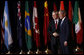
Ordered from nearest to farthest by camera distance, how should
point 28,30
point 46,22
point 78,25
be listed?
point 78,25 < point 28,30 < point 46,22

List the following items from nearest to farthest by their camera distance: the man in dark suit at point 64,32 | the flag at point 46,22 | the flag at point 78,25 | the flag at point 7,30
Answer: the man in dark suit at point 64,32, the flag at point 78,25, the flag at point 7,30, the flag at point 46,22

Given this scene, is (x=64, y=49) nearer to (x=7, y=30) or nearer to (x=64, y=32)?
(x=64, y=32)

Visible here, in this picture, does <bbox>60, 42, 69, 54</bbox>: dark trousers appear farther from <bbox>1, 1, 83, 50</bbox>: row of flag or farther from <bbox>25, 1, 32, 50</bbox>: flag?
<bbox>25, 1, 32, 50</bbox>: flag

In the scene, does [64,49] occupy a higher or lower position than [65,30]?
lower

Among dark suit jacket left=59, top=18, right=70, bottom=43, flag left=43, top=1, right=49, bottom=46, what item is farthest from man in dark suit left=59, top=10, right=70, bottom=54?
flag left=43, top=1, right=49, bottom=46

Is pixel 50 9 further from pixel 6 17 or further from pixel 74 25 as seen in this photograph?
pixel 6 17

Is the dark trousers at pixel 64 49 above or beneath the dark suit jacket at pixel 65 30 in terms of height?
beneath

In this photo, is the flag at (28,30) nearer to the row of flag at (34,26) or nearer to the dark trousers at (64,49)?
the row of flag at (34,26)

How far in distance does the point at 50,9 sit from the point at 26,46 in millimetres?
1536

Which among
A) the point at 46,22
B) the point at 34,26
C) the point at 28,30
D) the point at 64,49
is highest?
the point at 46,22

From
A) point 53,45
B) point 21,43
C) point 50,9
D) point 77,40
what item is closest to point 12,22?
point 21,43

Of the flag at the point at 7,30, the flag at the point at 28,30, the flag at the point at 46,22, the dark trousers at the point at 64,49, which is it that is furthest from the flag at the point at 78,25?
the flag at the point at 7,30

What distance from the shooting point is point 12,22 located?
675cm

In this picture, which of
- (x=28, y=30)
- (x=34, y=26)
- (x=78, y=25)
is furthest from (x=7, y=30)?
(x=78, y=25)
